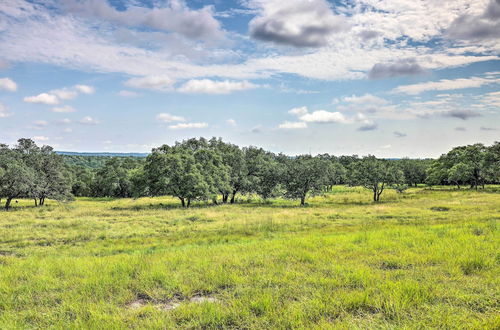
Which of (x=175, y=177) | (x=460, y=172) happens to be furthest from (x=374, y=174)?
(x=175, y=177)

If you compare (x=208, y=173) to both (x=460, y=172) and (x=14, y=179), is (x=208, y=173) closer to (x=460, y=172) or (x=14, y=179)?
(x=14, y=179)

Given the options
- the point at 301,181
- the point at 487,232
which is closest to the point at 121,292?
the point at 487,232

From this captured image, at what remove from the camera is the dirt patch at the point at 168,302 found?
21.9 ft

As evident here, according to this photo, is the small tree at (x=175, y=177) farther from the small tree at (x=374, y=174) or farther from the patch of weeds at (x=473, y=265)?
the patch of weeds at (x=473, y=265)

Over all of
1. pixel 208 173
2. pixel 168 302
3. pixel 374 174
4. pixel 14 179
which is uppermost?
pixel 374 174

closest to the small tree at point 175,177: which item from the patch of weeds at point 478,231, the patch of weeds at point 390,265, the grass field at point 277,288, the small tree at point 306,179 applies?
the small tree at point 306,179

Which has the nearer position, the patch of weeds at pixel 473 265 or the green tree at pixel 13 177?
the patch of weeds at pixel 473 265

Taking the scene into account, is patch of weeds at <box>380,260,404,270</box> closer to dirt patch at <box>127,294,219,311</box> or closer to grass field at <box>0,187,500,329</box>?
grass field at <box>0,187,500,329</box>

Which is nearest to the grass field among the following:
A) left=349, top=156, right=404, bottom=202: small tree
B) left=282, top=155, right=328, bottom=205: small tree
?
left=282, top=155, right=328, bottom=205: small tree

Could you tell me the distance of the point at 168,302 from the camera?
6965mm

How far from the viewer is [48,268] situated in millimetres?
9805

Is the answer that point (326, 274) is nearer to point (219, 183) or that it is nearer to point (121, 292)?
point (121, 292)

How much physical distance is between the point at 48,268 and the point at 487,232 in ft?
58.5

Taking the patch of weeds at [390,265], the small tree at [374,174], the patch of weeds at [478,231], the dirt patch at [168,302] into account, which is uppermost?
the small tree at [374,174]
